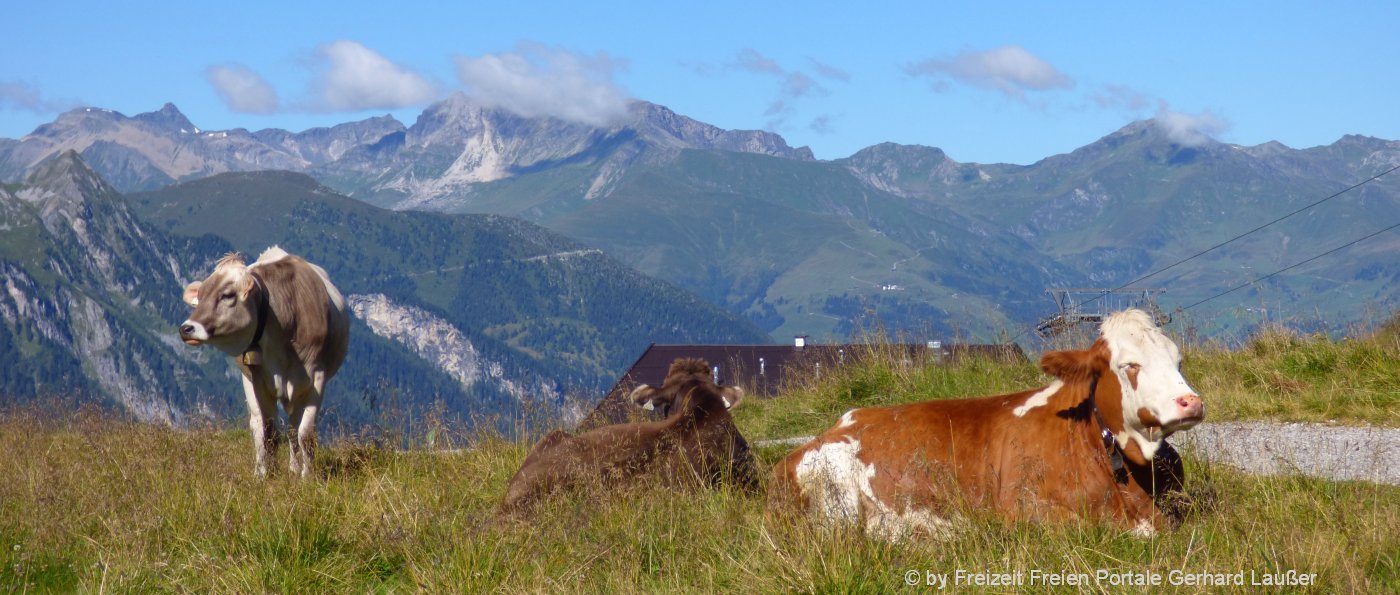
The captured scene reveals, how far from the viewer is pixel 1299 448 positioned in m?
11.9

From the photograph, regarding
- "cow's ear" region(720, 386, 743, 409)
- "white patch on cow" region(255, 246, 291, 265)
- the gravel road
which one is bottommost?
the gravel road

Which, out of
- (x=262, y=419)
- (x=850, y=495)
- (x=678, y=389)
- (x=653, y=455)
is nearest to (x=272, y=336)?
(x=262, y=419)

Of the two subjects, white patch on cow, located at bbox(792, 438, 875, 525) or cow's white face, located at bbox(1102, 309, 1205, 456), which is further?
white patch on cow, located at bbox(792, 438, 875, 525)

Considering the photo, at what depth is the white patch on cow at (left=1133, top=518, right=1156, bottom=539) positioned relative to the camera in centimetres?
771

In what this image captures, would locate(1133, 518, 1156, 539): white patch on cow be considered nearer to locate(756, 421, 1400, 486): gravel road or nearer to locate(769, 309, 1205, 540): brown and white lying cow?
locate(769, 309, 1205, 540): brown and white lying cow

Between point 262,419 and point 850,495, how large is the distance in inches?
251

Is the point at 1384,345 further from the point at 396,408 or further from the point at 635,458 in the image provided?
the point at 396,408

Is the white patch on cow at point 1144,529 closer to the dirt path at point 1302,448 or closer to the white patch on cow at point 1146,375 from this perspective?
the white patch on cow at point 1146,375

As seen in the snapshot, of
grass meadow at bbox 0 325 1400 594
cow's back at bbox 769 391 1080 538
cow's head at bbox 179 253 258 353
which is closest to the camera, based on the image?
grass meadow at bbox 0 325 1400 594

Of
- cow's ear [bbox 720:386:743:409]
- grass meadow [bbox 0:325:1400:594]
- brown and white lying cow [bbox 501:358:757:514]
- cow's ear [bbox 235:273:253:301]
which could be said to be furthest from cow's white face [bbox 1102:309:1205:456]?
cow's ear [bbox 235:273:253:301]

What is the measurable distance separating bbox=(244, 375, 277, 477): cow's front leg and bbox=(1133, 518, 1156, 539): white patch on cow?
7834mm

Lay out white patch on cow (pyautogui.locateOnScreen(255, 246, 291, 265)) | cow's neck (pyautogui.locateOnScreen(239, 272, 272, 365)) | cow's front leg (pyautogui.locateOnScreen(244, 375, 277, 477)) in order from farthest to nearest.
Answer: white patch on cow (pyautogui.locateOnScreen(255, 246, 291, 265)), cow's neck (pyautogui.locateOnScreen(239, 272, 272, 365)), cow's front leg (pyautogui.locateOnScreen(244, 375, 277, 477))

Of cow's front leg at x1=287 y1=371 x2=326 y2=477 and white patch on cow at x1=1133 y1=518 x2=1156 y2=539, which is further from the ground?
cow's front leg at x1=287 y1=371 x2=326 y2=477

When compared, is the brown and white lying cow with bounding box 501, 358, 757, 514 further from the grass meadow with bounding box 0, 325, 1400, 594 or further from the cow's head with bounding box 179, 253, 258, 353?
the cow's head with bounding box 179, 253, 258, 353
